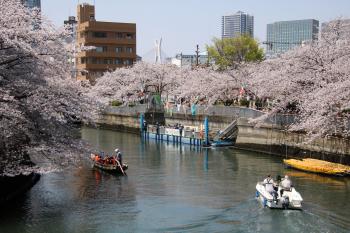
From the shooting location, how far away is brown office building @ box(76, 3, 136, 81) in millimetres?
99875

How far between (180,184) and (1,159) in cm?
1218

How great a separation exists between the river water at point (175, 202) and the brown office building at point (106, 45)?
63000mm

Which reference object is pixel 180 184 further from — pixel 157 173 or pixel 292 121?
pixel 292 121

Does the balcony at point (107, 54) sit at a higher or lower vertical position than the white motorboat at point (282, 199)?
higher

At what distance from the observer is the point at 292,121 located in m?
41.3

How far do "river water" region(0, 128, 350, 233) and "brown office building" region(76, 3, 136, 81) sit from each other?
63000 millimetres

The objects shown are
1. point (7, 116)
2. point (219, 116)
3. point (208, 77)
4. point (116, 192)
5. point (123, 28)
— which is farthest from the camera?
point (123, 28)

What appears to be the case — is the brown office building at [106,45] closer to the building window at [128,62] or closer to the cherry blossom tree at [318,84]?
the building window at [128,62]

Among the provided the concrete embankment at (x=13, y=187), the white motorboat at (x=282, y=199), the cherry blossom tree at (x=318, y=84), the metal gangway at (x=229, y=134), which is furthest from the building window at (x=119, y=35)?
the white motorboat at (x=282, y=199)

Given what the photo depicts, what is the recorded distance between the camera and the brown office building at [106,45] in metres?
99.9

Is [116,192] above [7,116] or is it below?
below

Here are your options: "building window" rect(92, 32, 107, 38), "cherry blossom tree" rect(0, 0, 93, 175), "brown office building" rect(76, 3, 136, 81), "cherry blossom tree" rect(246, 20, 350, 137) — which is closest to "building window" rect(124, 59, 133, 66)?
"brown office building" rect(76, 3, 136, 81)

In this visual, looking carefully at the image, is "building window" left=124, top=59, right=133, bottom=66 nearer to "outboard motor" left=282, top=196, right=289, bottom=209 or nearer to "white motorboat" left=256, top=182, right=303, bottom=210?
"white motorboat" left=256, top=182, right=303, bottom=210

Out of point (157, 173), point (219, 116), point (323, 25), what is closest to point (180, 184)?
point (157, 173)
